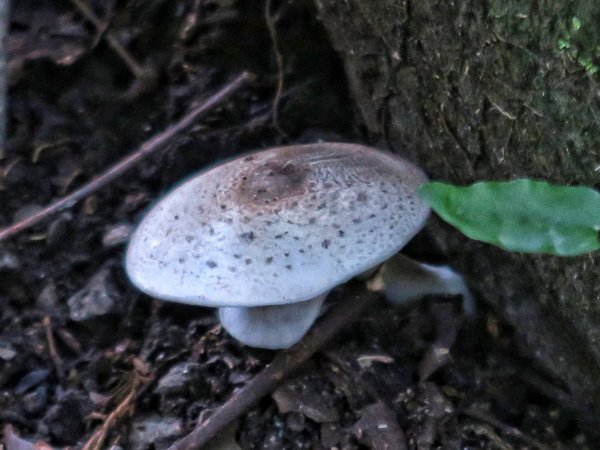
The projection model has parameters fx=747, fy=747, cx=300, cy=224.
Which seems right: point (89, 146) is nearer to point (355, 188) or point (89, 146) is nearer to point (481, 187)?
point (355, 188)

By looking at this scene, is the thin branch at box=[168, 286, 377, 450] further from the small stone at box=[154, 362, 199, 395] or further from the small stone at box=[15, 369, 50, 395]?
the small stone at box=[15, 369, 50, 395]

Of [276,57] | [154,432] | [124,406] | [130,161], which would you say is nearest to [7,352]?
[124,406]

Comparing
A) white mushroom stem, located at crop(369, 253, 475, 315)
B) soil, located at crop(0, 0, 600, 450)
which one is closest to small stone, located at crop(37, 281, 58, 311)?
soil, located at crop(0, 0, 600, 450)

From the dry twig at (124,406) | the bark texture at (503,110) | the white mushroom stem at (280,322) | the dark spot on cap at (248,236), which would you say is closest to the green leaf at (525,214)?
the bark texture at (503,110)

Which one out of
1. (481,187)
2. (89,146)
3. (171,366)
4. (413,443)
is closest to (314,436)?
(413,443)

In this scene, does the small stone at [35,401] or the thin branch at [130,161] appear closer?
the small stone at [35,401]

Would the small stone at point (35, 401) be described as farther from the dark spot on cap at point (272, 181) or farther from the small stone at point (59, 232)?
the dark spot on cap at point (272, 181)
